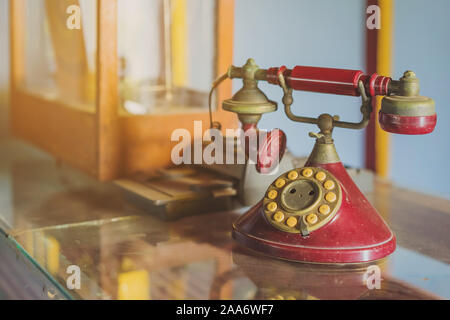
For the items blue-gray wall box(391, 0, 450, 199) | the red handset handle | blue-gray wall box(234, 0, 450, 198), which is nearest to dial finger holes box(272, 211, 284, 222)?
the red handset handle

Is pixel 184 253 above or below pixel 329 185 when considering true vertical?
below

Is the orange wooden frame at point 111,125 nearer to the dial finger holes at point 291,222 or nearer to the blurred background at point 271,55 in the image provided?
the blurred background at point 271,55

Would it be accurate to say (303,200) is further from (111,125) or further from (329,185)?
(111,125)

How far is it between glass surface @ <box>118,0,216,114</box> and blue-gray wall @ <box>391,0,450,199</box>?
890 mm

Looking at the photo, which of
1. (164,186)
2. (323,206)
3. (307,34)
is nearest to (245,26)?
(307,34)

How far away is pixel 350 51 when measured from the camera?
98.2 inches

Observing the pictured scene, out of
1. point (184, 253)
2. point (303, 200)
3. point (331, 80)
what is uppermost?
point (331, 80)

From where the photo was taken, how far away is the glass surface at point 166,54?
5.32 feet

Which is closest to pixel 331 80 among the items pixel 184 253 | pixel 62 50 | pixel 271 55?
pixel 184 253

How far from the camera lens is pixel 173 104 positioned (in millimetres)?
1686

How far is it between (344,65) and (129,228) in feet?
4.67

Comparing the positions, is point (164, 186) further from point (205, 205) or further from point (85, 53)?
point (85, 53)

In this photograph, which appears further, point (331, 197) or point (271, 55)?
point (271, 55)

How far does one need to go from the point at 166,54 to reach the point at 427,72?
41.7 inches
